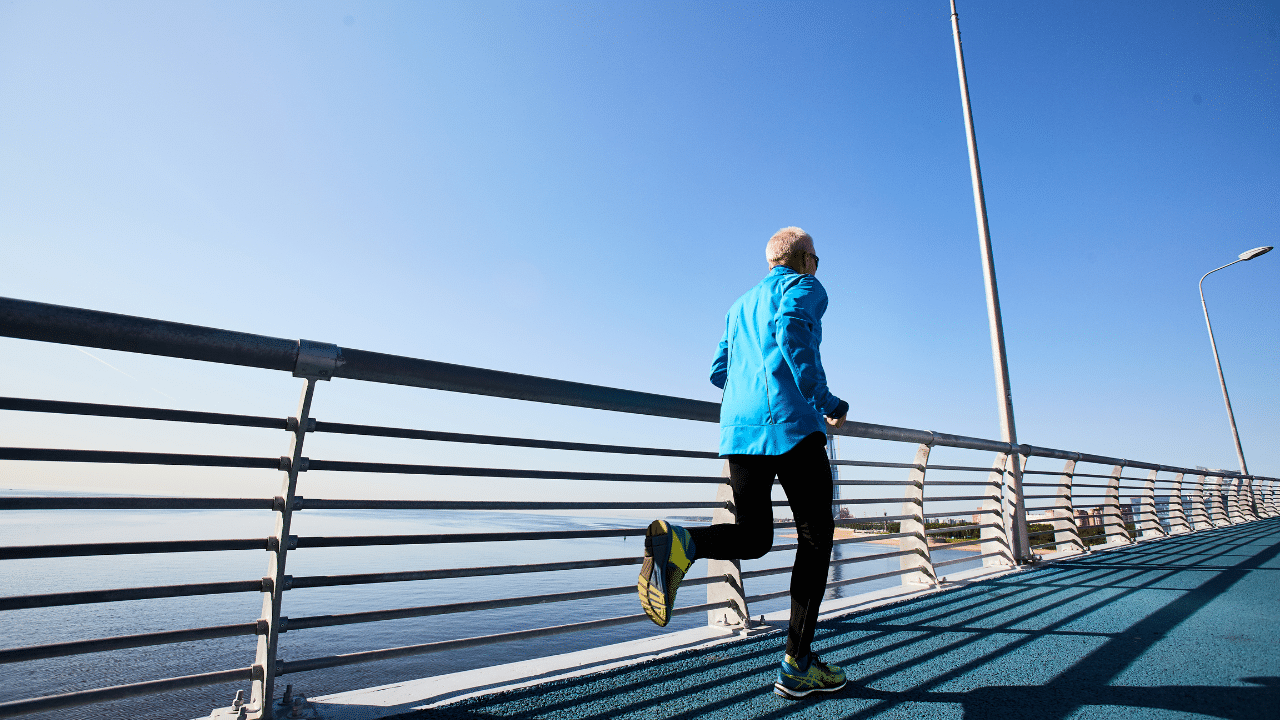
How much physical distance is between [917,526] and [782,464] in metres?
2.77

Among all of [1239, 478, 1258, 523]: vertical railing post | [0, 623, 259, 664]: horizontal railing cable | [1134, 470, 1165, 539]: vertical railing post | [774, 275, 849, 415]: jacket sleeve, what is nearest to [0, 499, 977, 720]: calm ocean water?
[0, 623, 259, 664]: horizontal railing cable

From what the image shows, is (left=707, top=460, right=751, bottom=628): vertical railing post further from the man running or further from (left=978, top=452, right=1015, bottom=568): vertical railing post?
(left=978, top=452, right=1015, bottom=568): vertical railing post

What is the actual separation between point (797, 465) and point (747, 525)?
1.01ft

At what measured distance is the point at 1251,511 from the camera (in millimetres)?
15422

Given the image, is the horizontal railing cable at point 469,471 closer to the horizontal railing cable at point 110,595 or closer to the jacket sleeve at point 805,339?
the horizontal railing cable at point 110,595

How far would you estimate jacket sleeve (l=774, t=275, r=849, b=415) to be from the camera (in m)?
2.09

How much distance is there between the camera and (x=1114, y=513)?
321 inches

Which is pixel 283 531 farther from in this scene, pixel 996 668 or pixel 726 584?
pixel 996 668

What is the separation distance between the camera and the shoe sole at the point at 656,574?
1930 mm

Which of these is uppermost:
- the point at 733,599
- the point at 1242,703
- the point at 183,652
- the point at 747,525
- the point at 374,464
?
the point at 374,464

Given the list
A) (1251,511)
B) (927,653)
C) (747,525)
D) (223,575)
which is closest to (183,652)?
(223,575)

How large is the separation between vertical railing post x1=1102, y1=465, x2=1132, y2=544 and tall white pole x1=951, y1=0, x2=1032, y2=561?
304 cm

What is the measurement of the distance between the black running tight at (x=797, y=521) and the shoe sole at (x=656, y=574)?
15 centimetres

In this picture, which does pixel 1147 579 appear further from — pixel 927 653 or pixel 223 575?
pixel 223 575
